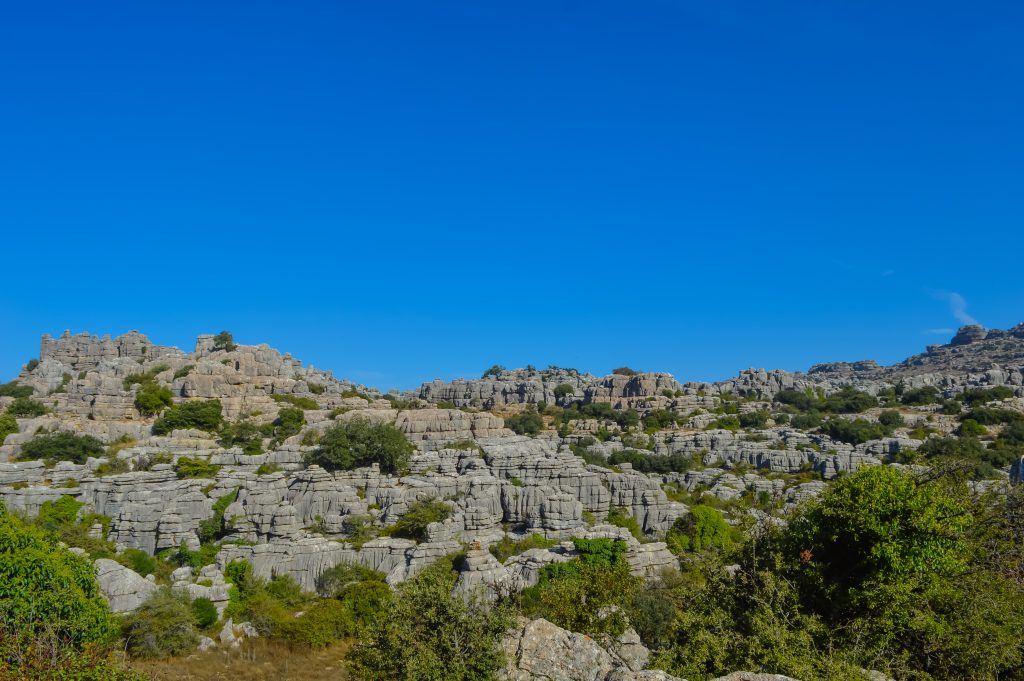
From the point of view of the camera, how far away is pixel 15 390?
65688 millimetres

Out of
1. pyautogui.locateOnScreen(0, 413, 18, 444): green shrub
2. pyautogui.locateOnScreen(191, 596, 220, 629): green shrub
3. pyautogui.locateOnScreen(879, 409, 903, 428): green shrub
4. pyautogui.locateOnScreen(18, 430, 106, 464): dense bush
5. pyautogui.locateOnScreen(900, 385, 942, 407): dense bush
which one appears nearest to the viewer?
pyautogui.locateOnScreen(191, 596, 220, 629): green shrub

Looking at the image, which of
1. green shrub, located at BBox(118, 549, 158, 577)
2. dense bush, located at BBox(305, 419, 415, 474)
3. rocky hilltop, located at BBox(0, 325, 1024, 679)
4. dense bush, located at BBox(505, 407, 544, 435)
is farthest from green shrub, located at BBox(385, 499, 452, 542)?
dense bush, located at BBox(505, 407, 544, 435)

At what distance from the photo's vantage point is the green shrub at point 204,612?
85.1ft

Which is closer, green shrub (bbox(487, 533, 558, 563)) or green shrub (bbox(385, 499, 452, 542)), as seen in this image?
green shrub (bbox(487, 533, 558, 563))

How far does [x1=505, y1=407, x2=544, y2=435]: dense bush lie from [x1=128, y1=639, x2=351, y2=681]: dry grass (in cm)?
3985

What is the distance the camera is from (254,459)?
142 feet

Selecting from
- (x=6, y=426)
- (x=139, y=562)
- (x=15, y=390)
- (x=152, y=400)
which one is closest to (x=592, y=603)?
(x=139, y=562)

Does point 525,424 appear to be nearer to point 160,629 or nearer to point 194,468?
point 194,468

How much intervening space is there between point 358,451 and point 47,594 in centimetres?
2451

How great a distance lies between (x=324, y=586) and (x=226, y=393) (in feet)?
111

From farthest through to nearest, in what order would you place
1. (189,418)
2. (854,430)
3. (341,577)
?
(854,430) → (189,418) → (341,577)

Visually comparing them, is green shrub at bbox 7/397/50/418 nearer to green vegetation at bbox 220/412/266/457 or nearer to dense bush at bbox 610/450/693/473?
green vegetation at bbox 220/412/266/457

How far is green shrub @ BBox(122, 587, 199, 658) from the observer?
23016mm

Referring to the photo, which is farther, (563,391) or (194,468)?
(563,391)
